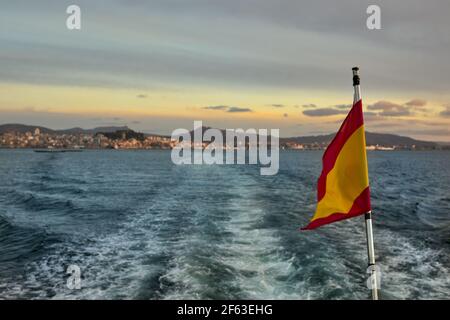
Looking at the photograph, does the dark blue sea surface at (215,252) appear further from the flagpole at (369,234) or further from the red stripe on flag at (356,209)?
the flagpole at (369,234)

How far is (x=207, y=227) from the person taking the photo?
21656mm

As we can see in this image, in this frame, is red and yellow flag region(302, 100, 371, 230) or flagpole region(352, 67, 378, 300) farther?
red and yellow flag region(302, 100, 371, 230)

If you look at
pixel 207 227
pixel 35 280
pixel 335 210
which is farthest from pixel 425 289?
pixel 35 280

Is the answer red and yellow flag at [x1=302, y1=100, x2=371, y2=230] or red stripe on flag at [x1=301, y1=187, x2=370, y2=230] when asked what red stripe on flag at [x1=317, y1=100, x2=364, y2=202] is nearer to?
red and yellow flag at [x1=302, y1=100, x2=371, y2=230]

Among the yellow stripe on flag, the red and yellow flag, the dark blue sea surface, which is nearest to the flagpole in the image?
the red and yellow flag

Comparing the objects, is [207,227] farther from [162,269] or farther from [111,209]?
[111,209]

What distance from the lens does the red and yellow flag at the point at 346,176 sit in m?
6.59

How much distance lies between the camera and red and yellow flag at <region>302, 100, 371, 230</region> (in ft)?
21.6

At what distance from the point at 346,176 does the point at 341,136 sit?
74cm

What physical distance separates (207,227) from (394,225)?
12098 mm

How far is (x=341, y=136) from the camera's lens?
6914 millimetres

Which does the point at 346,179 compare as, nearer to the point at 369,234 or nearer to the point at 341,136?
the point at 341,136

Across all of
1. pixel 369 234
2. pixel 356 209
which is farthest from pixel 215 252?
pixel 369 234

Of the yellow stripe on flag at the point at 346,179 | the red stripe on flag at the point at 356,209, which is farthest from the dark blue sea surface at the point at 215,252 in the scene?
the yellow stripe on flag at the point at 346,179
